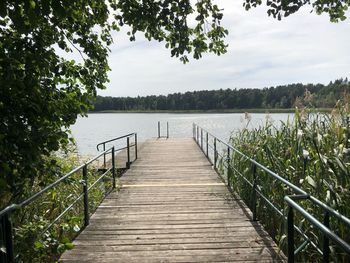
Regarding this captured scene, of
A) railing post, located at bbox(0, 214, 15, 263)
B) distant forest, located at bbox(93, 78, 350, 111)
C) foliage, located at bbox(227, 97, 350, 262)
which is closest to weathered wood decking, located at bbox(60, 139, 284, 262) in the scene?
foliage, located at bbox(227, 97, 350, 262)

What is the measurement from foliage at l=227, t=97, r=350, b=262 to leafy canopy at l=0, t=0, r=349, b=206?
153 cm

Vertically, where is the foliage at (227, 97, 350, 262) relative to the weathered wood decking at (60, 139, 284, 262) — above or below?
above

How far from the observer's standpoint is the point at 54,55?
3.87 m

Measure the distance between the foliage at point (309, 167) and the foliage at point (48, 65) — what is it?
1.94 meters

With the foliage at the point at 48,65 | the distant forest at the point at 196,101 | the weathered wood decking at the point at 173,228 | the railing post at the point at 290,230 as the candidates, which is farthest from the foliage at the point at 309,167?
the distant forest at the point at 196,101

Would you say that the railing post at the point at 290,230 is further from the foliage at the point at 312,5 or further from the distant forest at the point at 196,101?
the distant forest at the point at 196,101

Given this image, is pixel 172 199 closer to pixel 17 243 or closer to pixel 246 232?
pixel 246 232

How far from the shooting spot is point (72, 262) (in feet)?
12.5

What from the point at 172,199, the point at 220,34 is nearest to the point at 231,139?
the point at 172,199

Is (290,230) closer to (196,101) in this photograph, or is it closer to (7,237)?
(7,237)

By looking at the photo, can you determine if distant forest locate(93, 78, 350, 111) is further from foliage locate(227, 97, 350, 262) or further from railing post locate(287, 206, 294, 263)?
railing post locate(287, 206, 294, 263)

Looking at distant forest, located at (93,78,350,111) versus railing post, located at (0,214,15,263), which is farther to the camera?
distant forest, located at (93,78,350,111)

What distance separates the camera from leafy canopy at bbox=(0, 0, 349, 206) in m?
3.21

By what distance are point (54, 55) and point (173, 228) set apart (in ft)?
8.60
